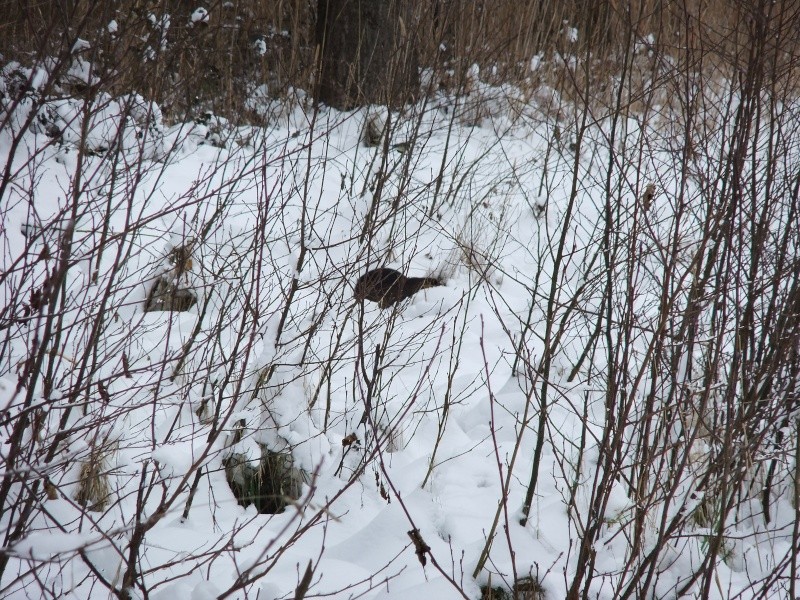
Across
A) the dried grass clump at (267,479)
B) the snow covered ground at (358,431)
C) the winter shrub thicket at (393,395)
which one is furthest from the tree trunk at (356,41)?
the dried grass clump at (267,479)

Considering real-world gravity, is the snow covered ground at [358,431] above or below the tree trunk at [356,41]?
below

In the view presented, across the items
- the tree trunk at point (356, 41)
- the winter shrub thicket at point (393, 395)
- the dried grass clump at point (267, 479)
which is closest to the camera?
the winter shrub thicket at point (393, 395)

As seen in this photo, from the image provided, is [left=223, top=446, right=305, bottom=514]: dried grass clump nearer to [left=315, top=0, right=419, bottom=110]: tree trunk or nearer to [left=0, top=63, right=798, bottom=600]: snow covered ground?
[left=0, top=63, right=798, bottom=600]: snow covered ground

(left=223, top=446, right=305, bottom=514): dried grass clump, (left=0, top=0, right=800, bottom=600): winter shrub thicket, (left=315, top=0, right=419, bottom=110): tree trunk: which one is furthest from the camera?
(left=315, top=0, right=419, bottom=110): tree trunk

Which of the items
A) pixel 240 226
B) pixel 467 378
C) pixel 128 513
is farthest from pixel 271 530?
pixel 240 226

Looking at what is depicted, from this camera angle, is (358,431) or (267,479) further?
(358,431)

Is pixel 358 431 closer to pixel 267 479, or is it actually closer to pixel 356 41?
pixel 267 479

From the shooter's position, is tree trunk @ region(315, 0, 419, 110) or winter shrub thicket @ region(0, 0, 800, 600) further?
tree trunk @ region(315, 0, 419, 110)

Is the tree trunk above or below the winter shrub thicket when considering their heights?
above

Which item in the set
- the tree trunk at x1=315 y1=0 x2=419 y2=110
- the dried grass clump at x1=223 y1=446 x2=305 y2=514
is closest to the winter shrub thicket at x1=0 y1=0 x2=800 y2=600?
the dried grass clump at x1=223 y1=446 x2=305 y2=514

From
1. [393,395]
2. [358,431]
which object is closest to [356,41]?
[393,395]

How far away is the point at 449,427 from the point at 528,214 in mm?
3083

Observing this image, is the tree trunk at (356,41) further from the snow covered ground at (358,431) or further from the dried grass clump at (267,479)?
the dried grass clump at (267,479)

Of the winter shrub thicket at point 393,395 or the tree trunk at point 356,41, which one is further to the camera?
the tree trunk at point 356,41
